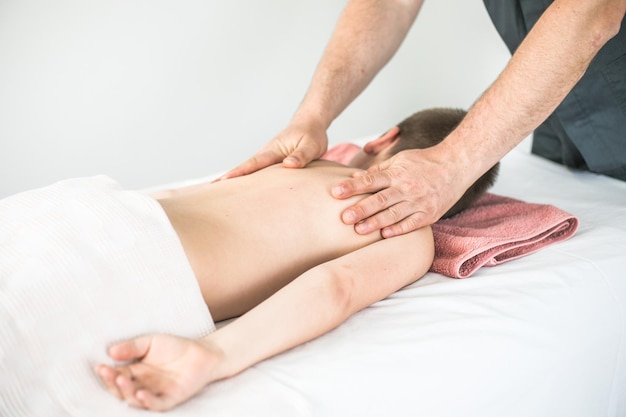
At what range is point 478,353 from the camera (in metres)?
1.11

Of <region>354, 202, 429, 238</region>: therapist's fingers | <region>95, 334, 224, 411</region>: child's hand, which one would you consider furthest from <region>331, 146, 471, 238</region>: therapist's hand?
<region>95, 334, 224, 411</region>: child's hand

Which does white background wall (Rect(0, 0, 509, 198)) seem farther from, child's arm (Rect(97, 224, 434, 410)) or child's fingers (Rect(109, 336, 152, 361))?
child's fingers (Rect(109, 336, 152, 361))

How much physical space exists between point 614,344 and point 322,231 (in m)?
0.61

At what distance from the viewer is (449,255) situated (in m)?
1.38

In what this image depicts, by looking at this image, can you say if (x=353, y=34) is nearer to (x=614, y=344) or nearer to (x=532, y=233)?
(x=532, y=233)

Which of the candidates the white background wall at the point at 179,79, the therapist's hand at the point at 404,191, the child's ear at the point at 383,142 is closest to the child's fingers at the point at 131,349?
the therapist's hand at the point at 404,191

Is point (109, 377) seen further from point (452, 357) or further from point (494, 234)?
point (494, 234)

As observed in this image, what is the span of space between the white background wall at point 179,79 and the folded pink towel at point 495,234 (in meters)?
1.41

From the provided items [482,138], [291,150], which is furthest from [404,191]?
[291,150]

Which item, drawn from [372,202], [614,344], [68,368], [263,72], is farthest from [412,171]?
[263,72]

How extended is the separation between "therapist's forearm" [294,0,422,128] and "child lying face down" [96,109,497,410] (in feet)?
0.87

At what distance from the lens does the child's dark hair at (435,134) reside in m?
1.56

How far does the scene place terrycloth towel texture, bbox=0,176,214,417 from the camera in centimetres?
89

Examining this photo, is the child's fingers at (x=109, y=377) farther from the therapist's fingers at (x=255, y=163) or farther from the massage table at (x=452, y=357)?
the therapist's fingers at (x=255, y=163)
